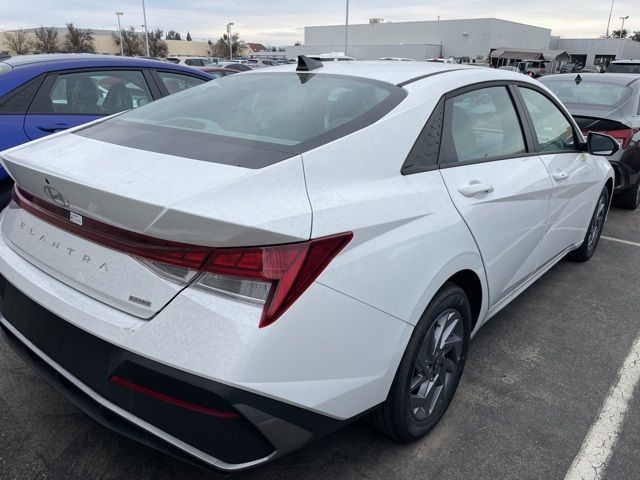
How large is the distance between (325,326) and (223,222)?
456 millimetres

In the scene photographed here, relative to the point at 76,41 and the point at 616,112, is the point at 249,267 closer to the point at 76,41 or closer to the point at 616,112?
the point at 616,112

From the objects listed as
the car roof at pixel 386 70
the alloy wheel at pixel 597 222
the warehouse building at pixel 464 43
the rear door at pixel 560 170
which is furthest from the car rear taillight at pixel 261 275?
the warehouse building at pixel 464 43

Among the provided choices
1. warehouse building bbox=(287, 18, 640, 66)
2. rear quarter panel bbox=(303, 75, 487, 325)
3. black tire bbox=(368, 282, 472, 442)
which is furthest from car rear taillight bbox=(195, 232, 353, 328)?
warehouse building bbox=(287, 18, 640, 66)

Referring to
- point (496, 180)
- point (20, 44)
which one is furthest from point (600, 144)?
point (20, 44)

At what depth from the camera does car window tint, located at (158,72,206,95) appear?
5.02 metres

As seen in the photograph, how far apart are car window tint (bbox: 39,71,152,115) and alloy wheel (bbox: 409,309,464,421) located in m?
3.50

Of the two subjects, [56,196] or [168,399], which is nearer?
[168,399]

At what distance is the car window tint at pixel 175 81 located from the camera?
5.02 m

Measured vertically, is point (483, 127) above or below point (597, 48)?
above

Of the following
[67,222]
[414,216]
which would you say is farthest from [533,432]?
[67,222]

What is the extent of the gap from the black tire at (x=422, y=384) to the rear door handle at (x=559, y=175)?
1.25 m

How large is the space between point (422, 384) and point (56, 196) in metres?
1.62

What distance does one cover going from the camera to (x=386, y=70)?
2.68 m

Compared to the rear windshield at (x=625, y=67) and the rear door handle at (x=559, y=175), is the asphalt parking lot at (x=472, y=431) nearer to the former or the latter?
the rear door handle at (x=559, y=175)
